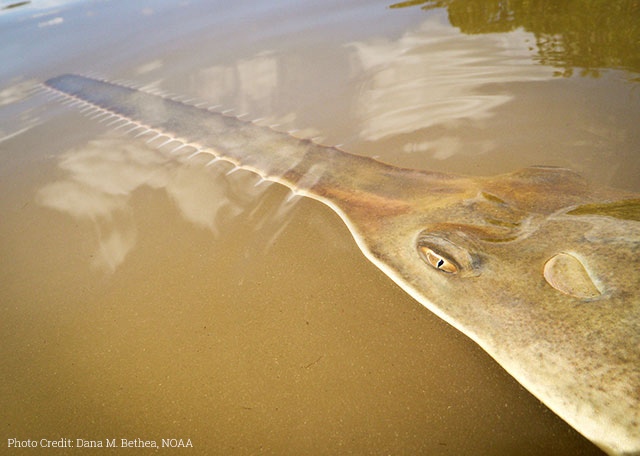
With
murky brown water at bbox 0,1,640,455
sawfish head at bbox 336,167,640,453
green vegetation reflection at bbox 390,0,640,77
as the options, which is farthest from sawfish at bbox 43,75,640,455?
green vegetation reflection at bbox 390,0,640,77

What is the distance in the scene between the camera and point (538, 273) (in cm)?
124

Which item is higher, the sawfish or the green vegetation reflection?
the green vegetation reflection

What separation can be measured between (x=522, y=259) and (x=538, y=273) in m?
0.08

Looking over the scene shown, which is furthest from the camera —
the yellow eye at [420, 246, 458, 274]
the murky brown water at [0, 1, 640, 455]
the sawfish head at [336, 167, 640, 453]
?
the yellow eye at [420, 246, 458, 274]

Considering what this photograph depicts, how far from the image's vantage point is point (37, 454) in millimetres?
1195

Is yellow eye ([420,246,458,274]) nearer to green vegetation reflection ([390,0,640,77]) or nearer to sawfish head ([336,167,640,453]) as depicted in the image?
sawfish head ([336,167,640,453])

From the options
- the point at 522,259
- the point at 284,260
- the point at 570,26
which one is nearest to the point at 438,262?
the point at 522,259

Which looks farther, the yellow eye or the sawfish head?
the yellow eye

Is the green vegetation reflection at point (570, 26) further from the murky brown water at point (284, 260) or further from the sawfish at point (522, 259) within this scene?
the sawfish at point (522, 259)

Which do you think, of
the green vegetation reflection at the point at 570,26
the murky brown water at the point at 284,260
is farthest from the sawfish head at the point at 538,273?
the green vegetation reflection at the point at 570,26

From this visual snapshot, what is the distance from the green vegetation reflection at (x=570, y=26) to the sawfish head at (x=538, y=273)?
65.0 inches

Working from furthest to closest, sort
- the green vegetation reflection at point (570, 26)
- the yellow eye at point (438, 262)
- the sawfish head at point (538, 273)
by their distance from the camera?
the green vegetation reflection at point (570, 26) < the yellow eye at point (438, 262) < the sawfish head at point (538, 273)

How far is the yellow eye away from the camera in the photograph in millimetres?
1352

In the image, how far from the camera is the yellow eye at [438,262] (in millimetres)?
1352
